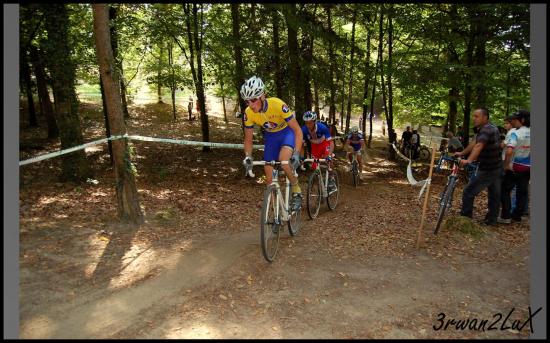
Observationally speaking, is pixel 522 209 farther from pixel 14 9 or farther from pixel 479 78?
pixel 14 9

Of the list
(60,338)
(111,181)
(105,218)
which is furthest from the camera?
Answer: (111,181)

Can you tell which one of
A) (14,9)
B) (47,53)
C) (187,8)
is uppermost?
(187,8)

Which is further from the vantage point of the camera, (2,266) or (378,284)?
(378,284)

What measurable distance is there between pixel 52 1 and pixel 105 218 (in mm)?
5852

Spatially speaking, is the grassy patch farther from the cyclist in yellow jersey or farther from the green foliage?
the green foliage

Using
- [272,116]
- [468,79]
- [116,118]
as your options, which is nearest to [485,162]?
[272,116]

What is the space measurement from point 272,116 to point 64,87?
654 centimetres

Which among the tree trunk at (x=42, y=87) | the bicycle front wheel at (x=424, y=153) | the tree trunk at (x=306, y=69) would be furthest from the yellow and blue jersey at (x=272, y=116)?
the bicycle front wheel at (x=424, y=153)

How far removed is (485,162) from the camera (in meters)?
7.46

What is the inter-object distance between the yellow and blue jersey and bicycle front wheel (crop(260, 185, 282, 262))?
1059 mm

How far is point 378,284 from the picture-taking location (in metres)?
5.44

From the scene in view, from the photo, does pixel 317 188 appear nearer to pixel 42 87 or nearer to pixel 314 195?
pixel 314 195

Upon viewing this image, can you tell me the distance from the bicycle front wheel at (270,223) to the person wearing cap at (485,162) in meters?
3.48

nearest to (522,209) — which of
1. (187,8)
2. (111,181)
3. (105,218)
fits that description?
(105,218)
